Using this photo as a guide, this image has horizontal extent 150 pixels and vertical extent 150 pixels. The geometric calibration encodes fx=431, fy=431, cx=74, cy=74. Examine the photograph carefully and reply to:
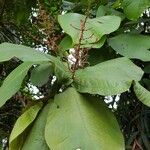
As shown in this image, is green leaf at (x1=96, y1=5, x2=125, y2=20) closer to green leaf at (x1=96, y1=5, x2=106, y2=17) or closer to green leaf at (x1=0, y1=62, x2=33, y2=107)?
green leaf at (x1=96, y1=5, x2=106, y2=17)

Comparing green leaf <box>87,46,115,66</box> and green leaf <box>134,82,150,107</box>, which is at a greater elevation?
green leaf <box>134,82,150,107</box>

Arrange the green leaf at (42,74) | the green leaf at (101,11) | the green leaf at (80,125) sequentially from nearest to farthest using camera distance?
the green leaf at (80,125) < the green leaf at (42,74) < the green leaf at (101,11)

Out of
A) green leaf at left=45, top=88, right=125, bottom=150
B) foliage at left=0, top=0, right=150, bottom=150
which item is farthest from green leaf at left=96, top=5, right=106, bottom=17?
green leaf at left=45, top=88, right=125, bottom=150

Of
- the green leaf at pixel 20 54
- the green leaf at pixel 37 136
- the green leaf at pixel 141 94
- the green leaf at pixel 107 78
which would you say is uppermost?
the green leaf at pixel 20 54

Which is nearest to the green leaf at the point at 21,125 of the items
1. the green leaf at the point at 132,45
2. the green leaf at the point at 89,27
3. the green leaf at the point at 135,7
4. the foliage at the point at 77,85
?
the foliage at the point at 77,85

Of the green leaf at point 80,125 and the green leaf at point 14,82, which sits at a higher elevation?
the green leaf at point 14,82

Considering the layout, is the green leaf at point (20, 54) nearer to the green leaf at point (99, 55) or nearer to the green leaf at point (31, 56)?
the green leaf at point (31, 56)

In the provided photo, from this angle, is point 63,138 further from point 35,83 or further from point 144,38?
point 144,38
